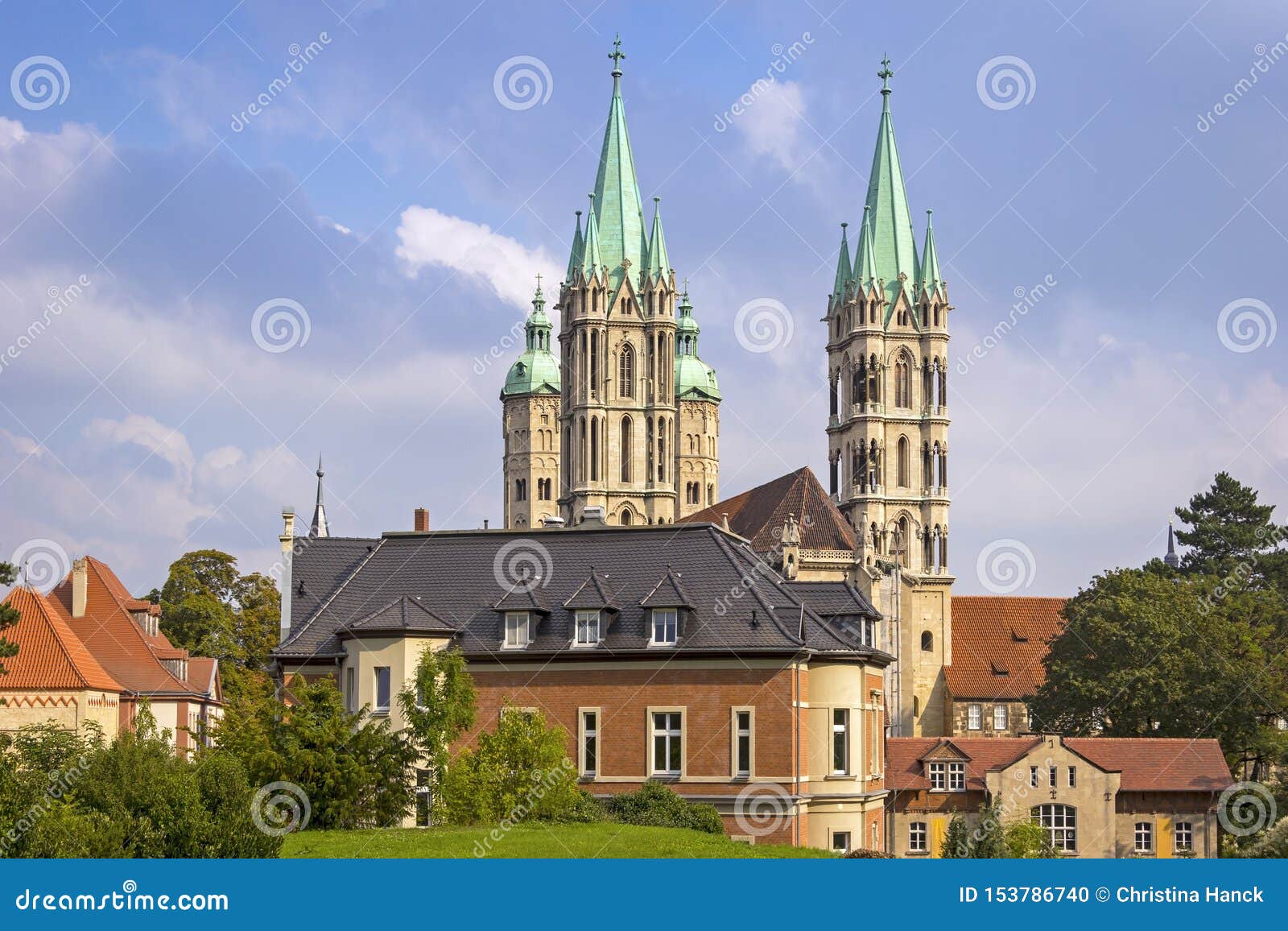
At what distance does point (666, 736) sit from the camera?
42.5m

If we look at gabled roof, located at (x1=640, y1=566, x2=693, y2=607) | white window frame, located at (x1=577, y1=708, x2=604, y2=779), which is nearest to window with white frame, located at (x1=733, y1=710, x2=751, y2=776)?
gabled roof, located at (x1=640, y1=566, x2=693, y2=607)

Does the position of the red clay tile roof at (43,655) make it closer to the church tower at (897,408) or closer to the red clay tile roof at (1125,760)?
the red clay tile roof at (1125,760)

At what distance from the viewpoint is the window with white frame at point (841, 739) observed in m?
43.7

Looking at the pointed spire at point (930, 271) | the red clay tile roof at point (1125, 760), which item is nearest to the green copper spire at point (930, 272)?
the pointed spire at point (930, 271)

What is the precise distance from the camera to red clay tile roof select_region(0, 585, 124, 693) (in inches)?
2116

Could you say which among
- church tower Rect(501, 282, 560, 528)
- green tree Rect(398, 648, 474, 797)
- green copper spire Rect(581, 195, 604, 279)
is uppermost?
green copper spire Rect(581, 195, 604, 279)

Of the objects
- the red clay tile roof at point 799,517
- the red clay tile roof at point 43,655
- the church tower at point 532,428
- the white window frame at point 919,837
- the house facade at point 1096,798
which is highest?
the church tower at point 532,428

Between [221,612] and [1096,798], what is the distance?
41831mm

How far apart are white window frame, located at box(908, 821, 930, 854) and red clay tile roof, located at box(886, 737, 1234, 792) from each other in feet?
5.40

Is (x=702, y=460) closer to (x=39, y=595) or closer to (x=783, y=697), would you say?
(x=39, y=595)

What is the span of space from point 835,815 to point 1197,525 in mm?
83215

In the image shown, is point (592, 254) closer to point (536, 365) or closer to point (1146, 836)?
point (536, 365)

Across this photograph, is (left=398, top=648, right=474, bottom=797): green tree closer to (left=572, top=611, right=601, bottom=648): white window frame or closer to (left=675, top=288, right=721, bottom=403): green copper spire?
(left=572, top=611, right=601, bottom=648): white window frame

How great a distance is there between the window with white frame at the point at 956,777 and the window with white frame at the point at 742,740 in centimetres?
3176
